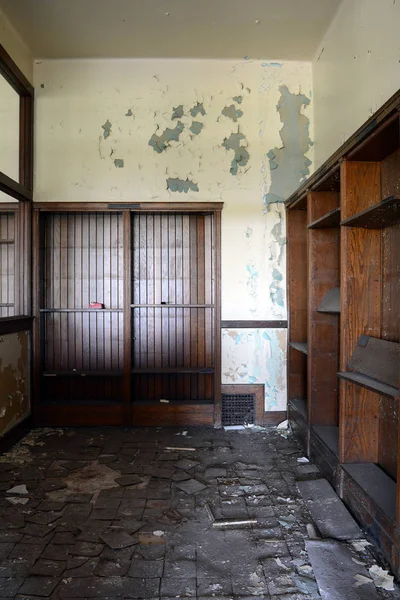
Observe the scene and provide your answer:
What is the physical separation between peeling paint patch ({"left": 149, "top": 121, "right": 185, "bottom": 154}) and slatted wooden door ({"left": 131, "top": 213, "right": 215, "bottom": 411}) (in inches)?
25.0

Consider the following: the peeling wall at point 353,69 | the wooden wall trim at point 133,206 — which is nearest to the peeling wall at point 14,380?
the wooden wall trim at point 133,206

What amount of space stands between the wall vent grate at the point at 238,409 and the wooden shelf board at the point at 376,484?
5.13ft

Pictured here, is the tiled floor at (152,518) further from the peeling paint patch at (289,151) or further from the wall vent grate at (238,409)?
the peeling paint patch at (289,151)

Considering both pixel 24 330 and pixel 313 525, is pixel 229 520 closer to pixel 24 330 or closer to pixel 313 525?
pixel 313 525

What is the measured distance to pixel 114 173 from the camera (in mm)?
3898

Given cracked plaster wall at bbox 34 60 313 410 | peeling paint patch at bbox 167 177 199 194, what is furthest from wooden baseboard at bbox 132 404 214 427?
peeling paint patch at bbox 167 177 199 194

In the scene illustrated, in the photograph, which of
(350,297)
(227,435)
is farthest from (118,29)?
(227,435)

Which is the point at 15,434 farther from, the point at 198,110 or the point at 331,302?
the point at 198,110

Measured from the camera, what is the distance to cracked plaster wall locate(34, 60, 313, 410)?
3898 millimetres

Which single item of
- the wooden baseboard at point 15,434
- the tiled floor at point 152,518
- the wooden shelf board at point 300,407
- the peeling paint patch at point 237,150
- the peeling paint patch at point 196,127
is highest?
the peeling paint patch at point 196,127

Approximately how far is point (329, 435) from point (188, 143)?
2873 millimetres

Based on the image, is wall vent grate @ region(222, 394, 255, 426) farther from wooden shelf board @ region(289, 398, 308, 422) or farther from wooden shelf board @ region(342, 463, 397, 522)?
wooden shelf board @ region(342, 463, 397, 522)

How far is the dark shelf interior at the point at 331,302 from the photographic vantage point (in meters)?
2.85

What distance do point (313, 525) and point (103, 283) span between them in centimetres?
281
